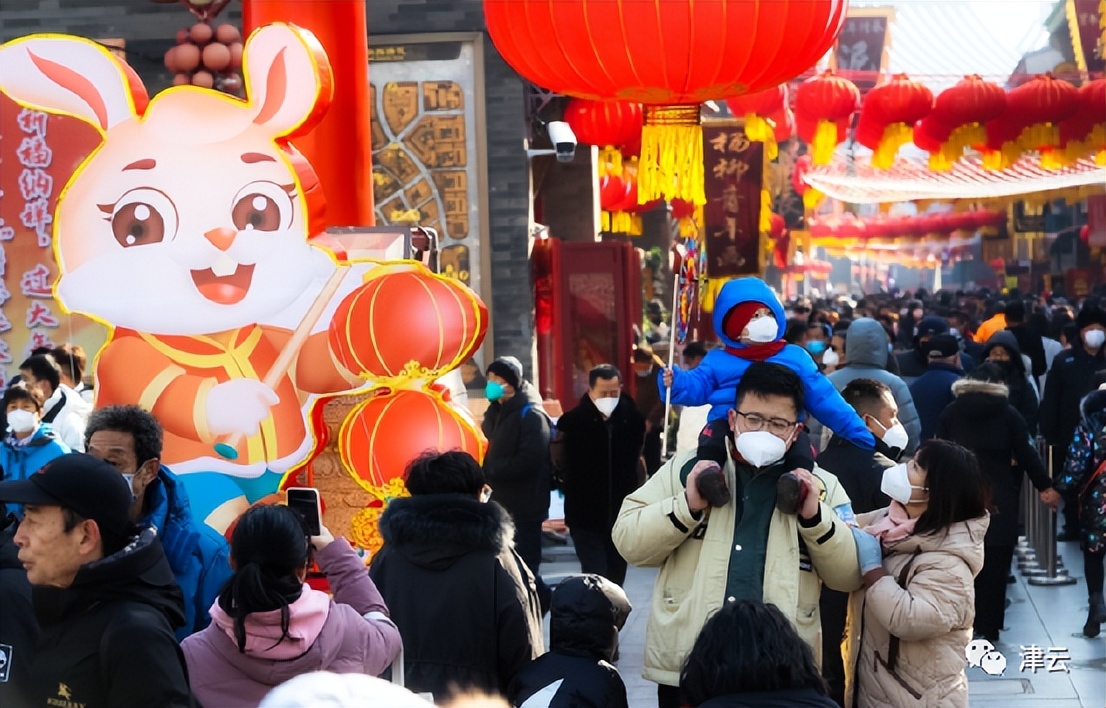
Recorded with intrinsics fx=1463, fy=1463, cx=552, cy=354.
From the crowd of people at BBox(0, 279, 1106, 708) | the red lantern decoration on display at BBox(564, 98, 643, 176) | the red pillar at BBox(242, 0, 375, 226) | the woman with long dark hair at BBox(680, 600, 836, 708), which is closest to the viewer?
the woman with long dark hair at BBox(680, 600, 836, 708)

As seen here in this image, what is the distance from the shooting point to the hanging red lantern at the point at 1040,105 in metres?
15.0

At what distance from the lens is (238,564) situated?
358cm

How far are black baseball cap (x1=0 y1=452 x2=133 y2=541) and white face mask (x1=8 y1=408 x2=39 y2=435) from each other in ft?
10.4

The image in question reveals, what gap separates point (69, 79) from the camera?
18.3 feet

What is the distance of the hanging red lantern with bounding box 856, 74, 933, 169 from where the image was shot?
15336 millimetres

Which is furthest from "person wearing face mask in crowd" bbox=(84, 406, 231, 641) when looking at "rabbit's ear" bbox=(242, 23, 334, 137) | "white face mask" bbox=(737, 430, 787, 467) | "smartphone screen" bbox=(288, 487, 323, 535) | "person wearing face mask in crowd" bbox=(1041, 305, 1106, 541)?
"person wearing face mask in crowd" bbox=(1041, 305, 1106, 541)

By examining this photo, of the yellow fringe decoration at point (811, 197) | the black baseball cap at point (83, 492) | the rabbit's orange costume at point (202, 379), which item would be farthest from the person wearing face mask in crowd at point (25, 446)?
the yellow fringe decoration at point (811, 197)

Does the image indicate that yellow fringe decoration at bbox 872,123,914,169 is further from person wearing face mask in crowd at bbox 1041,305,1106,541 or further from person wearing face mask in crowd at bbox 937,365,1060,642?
person wearing face mask in crowd at bbox 937,365,1060,642

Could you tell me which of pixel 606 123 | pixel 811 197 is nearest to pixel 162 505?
pixel 606 123

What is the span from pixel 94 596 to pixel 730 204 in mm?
14806

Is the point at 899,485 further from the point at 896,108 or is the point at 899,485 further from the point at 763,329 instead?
the point at 896,108

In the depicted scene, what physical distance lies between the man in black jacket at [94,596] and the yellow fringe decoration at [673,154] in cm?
423

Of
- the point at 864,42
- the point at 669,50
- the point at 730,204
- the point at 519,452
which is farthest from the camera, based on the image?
the point at 864,42

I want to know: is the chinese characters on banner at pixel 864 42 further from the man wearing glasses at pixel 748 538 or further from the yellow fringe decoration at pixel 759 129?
the man wearing glasses at pixel 748 538
